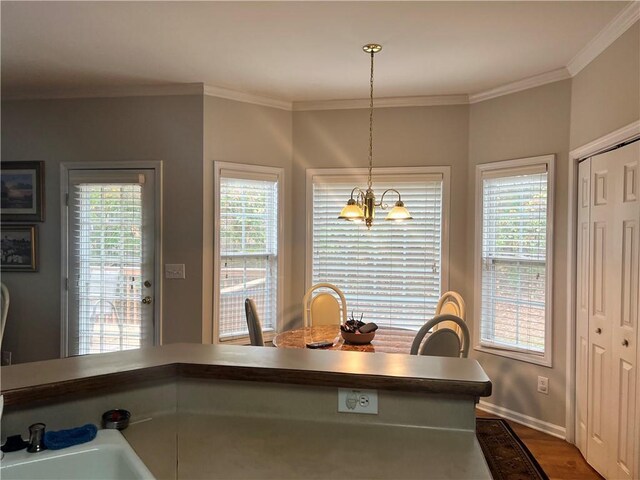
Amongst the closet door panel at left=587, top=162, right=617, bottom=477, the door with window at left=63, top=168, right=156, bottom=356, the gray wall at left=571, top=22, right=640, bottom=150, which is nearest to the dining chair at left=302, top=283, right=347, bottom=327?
the door with window at left=63, top=168, right=156, bottom=356

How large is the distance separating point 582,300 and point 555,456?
3.48 feet

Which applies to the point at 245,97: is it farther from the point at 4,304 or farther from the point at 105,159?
the point at 4,304

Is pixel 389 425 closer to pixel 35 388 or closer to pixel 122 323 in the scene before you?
pixel 35 388

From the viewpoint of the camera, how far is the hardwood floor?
2977 mm

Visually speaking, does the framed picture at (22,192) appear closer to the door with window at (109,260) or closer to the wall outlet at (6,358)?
the door with window at (109,260)

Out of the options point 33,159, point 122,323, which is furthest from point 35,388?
point 33,159

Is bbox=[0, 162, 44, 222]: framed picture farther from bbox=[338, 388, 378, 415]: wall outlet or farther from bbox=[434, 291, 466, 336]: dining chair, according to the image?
bbox=[338, 388, 378, 415]: wall outlet

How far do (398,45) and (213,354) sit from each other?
7.94 feet

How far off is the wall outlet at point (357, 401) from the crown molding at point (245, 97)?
3.26m

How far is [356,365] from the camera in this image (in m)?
1.44

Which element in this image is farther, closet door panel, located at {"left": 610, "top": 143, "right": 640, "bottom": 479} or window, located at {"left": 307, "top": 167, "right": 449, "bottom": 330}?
window, located at {"left": 307, "top": 167, "right": 449, "bottom": 330}

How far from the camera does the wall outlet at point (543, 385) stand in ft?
11.9

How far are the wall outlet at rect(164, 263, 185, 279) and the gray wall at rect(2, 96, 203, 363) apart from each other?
42 mm

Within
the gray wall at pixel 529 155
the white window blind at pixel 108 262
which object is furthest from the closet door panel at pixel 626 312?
the white window blind at pixel 108 262
